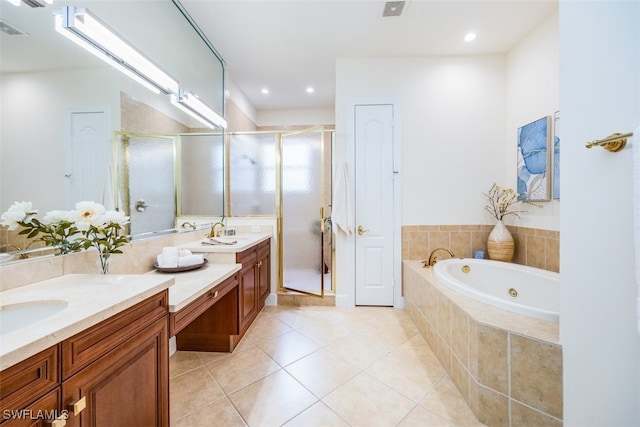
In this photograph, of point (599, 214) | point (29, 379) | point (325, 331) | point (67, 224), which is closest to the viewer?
point (29, 379)

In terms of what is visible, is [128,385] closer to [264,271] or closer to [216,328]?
[216,328]

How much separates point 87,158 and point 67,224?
1.41ft

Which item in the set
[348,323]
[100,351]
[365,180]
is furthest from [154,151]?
[348,323]

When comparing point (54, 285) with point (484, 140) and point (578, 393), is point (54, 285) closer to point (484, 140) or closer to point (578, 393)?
point (578, 393)

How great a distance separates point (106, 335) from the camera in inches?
→ 33.0

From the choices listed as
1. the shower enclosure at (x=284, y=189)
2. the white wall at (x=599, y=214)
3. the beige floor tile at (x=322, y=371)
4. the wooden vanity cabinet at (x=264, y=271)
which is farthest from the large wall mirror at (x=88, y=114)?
the white wall at (x=599, y=214)

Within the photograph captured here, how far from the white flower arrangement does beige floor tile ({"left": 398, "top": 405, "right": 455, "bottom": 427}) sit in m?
1.78

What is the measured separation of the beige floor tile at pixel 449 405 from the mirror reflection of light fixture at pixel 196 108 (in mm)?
2752

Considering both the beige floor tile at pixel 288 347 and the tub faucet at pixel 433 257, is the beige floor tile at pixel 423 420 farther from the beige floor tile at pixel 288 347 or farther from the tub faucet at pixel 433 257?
the tub faucet at pixel 433 257

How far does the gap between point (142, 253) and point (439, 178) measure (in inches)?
115

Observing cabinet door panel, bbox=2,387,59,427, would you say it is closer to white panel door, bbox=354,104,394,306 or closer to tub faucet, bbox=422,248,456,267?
white panel door, bbox=354,104,394,306

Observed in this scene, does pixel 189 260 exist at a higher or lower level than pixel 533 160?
lower

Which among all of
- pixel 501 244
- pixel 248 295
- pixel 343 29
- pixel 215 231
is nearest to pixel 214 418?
pixel 248 295

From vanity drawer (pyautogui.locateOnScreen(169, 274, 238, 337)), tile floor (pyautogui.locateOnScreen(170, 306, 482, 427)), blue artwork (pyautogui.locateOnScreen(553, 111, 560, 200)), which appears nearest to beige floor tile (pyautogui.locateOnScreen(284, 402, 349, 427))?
tile floor (pyautogui.locateOnScreen(170, 306, 482, 427))
